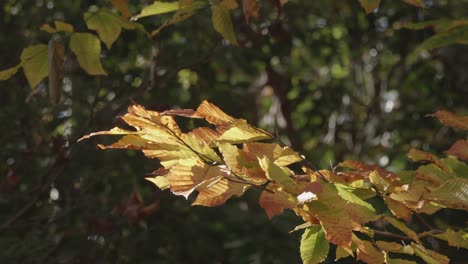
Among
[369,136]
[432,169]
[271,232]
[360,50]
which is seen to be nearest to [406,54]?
[360,50]

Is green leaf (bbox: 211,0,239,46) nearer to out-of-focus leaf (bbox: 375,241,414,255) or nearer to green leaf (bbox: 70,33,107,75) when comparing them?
green leaf (bbox: 70,33,107,75)

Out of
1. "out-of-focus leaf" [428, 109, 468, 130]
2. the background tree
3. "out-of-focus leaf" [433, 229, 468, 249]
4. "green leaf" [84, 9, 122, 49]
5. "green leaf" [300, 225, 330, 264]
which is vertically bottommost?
the background tree

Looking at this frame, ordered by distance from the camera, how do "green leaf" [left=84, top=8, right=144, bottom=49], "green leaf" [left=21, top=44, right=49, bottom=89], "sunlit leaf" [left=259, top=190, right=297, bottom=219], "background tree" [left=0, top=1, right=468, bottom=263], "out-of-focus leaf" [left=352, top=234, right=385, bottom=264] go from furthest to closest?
"background tree" [left=0, top=1, right=468, bottom=263]
"green leaf" [left=84, top=8, right=144, bottom=49]
"green leaf" [left=21, top=44, right=49, bottom=89]
"out-of-focus leaf" [left=352, top=234, right=385, bottom=264]
"sunlit leaf" [left=259, top=190, right=297, bottom=219]

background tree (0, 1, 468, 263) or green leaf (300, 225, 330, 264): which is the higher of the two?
green leaf (300, 225, 330, 264)

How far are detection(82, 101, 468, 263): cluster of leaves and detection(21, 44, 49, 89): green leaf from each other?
599mm

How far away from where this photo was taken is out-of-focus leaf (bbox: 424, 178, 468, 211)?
1070 millimetres

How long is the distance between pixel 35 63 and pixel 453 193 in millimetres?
985

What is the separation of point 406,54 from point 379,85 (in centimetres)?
39

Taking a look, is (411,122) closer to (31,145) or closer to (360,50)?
(360,50)

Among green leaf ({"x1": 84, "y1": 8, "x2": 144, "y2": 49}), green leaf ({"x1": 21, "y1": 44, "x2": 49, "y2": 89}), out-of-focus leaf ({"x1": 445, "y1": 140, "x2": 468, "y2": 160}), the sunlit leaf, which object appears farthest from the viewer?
green leaf ({"x1": 84, "y1": 8, "x2": 144, "y2": 49})

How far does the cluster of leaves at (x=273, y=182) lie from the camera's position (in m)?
1.03

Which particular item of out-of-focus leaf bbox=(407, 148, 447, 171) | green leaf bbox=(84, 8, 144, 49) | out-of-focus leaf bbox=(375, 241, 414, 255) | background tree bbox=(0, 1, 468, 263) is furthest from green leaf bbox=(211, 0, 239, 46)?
out-of-focus leaf bbox=(375, 241, 414, 255)

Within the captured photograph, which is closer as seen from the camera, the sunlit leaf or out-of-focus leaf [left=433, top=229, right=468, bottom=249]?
the sunlit leaf

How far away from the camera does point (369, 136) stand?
359cm
